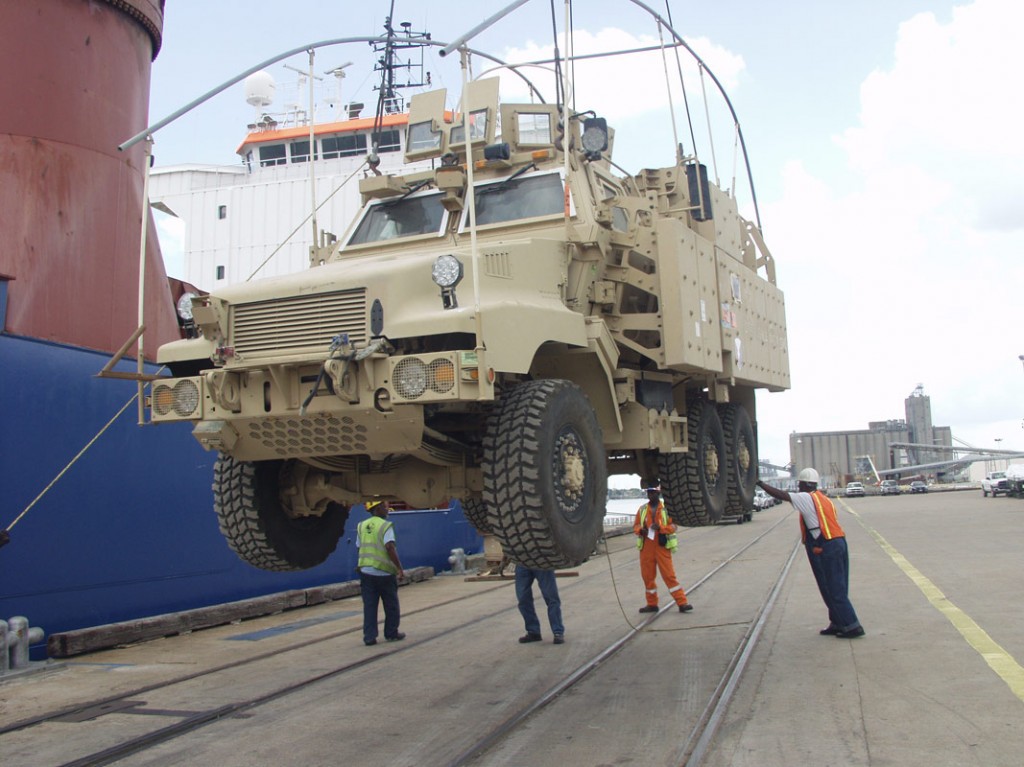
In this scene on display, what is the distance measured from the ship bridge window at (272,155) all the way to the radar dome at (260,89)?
157 cm

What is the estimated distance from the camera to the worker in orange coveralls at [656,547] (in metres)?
12.8

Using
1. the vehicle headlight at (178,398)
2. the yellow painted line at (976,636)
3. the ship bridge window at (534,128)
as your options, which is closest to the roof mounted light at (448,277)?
the vehicle headlight at (178,398)

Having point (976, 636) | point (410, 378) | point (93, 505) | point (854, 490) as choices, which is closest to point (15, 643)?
point (93, 505)

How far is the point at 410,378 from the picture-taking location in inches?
214

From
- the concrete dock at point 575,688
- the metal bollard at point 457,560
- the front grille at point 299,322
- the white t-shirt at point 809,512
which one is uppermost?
the front grille at point 299,322

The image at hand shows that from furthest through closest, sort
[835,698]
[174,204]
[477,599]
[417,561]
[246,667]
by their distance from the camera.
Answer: [174,204], [417,561], [477,599], [246,667], [835,698]

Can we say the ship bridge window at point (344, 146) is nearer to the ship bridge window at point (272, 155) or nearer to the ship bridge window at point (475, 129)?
the ship bridge window at point (272, 155)

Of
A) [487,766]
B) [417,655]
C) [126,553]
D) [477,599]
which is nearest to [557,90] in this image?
[487,766]

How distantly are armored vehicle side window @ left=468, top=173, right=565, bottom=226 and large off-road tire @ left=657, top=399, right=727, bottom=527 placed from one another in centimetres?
242

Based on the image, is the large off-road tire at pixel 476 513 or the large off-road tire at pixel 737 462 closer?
the large off-road tire at pixel 476 513

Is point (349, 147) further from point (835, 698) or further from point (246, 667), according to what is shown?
point (835, 698)

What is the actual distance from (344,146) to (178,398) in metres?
22.1

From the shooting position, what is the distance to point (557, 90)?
7828 mm

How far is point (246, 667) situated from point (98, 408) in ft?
12.8
